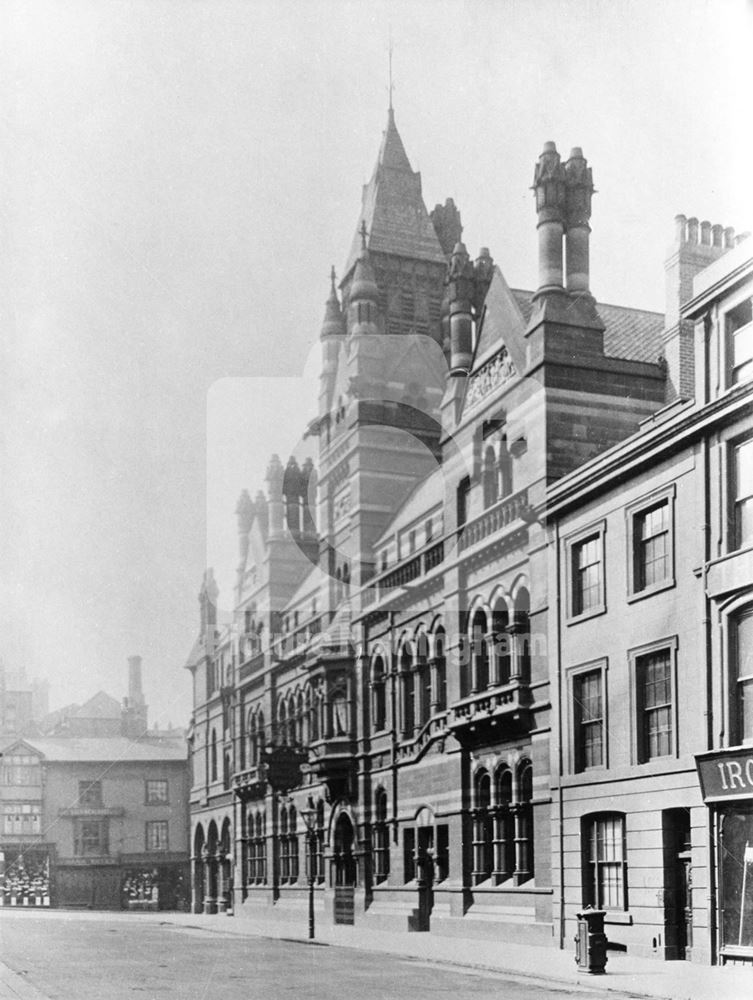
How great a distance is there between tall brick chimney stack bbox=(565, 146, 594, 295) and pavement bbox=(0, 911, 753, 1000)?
1495 cm

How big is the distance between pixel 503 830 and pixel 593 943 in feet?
32.2

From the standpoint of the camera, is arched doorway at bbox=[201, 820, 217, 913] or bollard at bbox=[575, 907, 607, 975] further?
arched doorway at bbox=[201, 820, 217, 913]

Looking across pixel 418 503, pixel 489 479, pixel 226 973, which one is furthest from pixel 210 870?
pixel 226 973

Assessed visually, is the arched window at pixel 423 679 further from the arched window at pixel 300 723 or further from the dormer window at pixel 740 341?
the dormer window at pixel 740 341

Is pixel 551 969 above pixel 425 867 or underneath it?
above

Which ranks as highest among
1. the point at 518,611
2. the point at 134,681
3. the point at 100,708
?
the point at 518,611

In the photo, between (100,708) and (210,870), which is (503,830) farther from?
(100,708)

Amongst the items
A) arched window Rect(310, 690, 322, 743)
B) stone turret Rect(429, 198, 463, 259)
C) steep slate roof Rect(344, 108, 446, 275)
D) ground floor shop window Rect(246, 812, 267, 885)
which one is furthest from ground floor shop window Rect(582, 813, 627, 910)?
stone turret Rect(429, 198, 463, 259)

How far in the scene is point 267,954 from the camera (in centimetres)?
2789

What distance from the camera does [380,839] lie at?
3859 cm

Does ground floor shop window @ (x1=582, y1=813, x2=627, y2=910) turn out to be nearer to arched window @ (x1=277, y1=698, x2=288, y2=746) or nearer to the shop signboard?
the shop signboard

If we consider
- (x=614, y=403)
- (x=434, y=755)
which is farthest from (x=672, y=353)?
(x=434, y=755)

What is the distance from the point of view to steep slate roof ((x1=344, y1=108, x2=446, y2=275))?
53.0 metres

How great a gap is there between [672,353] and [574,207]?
4189 mm
